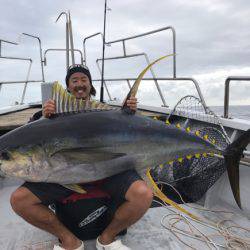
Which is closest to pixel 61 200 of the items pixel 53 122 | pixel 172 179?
pixel 53 122

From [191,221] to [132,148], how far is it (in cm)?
140

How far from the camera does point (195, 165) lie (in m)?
3.97

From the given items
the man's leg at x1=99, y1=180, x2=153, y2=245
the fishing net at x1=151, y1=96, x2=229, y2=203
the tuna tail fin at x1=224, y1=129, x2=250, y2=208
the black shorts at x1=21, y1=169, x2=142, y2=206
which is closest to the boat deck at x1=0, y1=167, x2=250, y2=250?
the fishing net at x1=151, y1=96, x2=229, y2=203

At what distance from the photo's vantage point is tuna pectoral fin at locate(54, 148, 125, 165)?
7.13 feet

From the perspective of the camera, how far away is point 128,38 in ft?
21.3

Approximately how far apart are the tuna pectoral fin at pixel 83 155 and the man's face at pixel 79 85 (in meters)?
0.97

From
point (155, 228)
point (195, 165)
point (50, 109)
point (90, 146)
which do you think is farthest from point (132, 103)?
point (195, 165)

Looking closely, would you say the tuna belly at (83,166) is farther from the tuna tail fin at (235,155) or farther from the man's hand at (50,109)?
the tuna tail fin at (235,155)

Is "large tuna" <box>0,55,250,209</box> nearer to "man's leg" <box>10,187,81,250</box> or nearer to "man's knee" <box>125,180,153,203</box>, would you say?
"man's knee" <box>125,180,153,203</box>

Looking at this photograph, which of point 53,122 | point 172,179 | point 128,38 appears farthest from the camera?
point 128,38

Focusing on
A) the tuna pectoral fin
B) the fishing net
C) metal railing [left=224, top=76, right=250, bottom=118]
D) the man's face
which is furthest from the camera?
the fishing net

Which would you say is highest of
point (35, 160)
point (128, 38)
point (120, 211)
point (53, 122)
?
point (128, 38)

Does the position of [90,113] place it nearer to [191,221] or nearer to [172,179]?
[191,221]

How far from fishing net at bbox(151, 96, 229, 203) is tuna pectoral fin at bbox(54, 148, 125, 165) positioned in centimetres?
138
